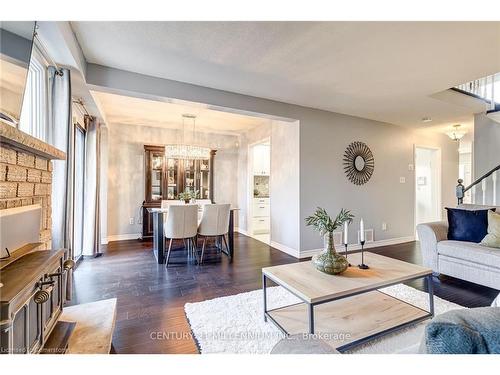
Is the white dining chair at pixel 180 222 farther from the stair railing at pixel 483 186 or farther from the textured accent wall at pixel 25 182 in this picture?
the stair railing at pixel 483 186

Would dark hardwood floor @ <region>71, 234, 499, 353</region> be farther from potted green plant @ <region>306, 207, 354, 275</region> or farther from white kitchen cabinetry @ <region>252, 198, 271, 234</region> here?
white kitchen cabinetry @ <region>252, 198, 271, 234</region>

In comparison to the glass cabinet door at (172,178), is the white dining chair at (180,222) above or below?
below

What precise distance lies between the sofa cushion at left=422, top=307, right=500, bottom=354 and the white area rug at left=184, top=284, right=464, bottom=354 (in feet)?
3.44

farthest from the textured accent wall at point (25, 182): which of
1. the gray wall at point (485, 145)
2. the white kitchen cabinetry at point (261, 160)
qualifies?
the gray wall at point (485, 145)

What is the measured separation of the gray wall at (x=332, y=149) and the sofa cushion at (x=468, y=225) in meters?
1.54

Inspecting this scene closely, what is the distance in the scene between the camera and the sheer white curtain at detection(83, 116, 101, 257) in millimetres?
3828

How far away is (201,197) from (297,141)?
9.18ft

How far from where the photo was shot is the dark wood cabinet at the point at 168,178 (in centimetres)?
513

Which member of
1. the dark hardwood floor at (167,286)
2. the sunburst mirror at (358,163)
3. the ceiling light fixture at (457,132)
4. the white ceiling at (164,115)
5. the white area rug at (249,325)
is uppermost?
the white ceiling at (164,115)

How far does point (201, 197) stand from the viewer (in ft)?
18.8

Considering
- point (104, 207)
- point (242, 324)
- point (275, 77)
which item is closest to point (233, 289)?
point (242, 324)

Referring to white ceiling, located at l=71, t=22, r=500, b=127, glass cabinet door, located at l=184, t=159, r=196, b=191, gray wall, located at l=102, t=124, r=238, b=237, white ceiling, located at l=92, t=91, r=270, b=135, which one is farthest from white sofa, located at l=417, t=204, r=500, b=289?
gray wall, located at l=102, t=124, r=238, b=237

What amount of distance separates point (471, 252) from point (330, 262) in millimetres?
1862

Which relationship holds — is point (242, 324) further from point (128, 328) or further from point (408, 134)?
point (408, 134)
